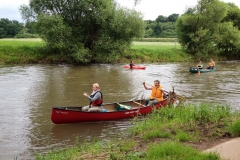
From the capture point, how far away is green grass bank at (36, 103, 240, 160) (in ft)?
18.9

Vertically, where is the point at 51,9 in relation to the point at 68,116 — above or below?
above

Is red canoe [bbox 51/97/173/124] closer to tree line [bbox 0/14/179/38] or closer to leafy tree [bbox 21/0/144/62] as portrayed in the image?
leafy tree [bbox 21/0/144/62]

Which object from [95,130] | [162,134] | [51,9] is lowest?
[95,130]

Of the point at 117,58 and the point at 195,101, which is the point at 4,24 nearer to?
the point at 117,58

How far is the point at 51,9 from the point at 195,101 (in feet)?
70.3

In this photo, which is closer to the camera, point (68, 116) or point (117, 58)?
point (68, 116)

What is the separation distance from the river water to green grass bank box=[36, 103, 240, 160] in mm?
1037

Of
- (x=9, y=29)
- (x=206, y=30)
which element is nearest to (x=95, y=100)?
(x=206, y=30)

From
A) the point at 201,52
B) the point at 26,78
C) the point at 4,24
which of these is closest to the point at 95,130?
the point at 26,78

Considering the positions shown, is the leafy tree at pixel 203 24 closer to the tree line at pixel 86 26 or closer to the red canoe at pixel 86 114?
the tree line at pixel 86 26

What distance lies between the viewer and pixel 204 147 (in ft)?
21.7

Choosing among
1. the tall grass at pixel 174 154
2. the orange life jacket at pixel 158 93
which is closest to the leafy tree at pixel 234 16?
the orange life jacket at pixel 158 93

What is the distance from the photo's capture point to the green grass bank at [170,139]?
5.76 m

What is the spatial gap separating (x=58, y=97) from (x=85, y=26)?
18.2 metres
